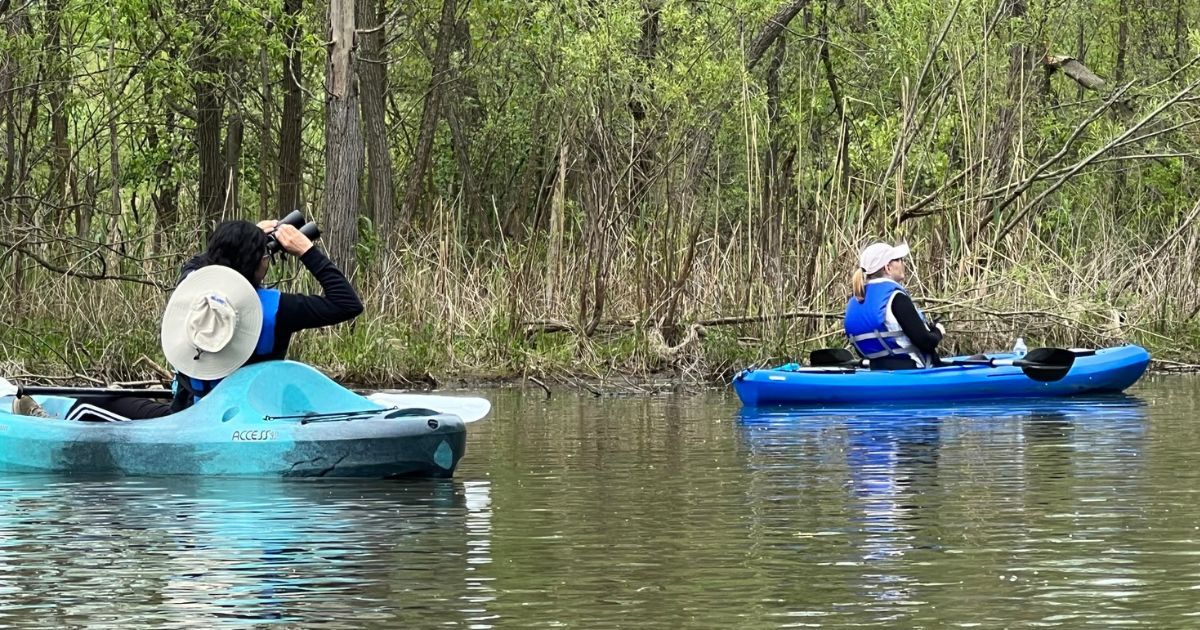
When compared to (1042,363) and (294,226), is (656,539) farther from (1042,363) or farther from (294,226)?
(1042,363)

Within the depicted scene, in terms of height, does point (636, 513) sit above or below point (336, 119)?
below

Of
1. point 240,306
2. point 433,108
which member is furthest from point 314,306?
point 433,108

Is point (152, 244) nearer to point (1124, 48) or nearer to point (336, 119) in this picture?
point (336, 119)

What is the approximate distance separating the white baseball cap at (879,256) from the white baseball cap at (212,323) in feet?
19.2

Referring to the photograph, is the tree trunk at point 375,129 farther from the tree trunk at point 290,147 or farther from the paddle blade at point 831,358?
the paddle blade at point 831,358

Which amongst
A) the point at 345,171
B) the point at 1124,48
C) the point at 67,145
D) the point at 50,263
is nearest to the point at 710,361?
the point at 345,171

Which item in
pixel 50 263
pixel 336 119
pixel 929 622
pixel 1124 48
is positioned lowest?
pixel 929 622

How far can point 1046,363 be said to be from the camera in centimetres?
1433

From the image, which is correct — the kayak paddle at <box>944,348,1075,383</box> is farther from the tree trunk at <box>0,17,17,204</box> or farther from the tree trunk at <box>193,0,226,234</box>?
the tree trunk at <box>193,0,226,234</box>

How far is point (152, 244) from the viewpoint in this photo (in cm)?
1625

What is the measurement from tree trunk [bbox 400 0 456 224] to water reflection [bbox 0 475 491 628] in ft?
41.2

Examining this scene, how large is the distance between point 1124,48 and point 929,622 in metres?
22.0

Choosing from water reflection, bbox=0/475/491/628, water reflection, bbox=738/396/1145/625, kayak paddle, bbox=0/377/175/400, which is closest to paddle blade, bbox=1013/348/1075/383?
water reflection, bbox=738/396/1145/625

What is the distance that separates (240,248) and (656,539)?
2.98 metres
